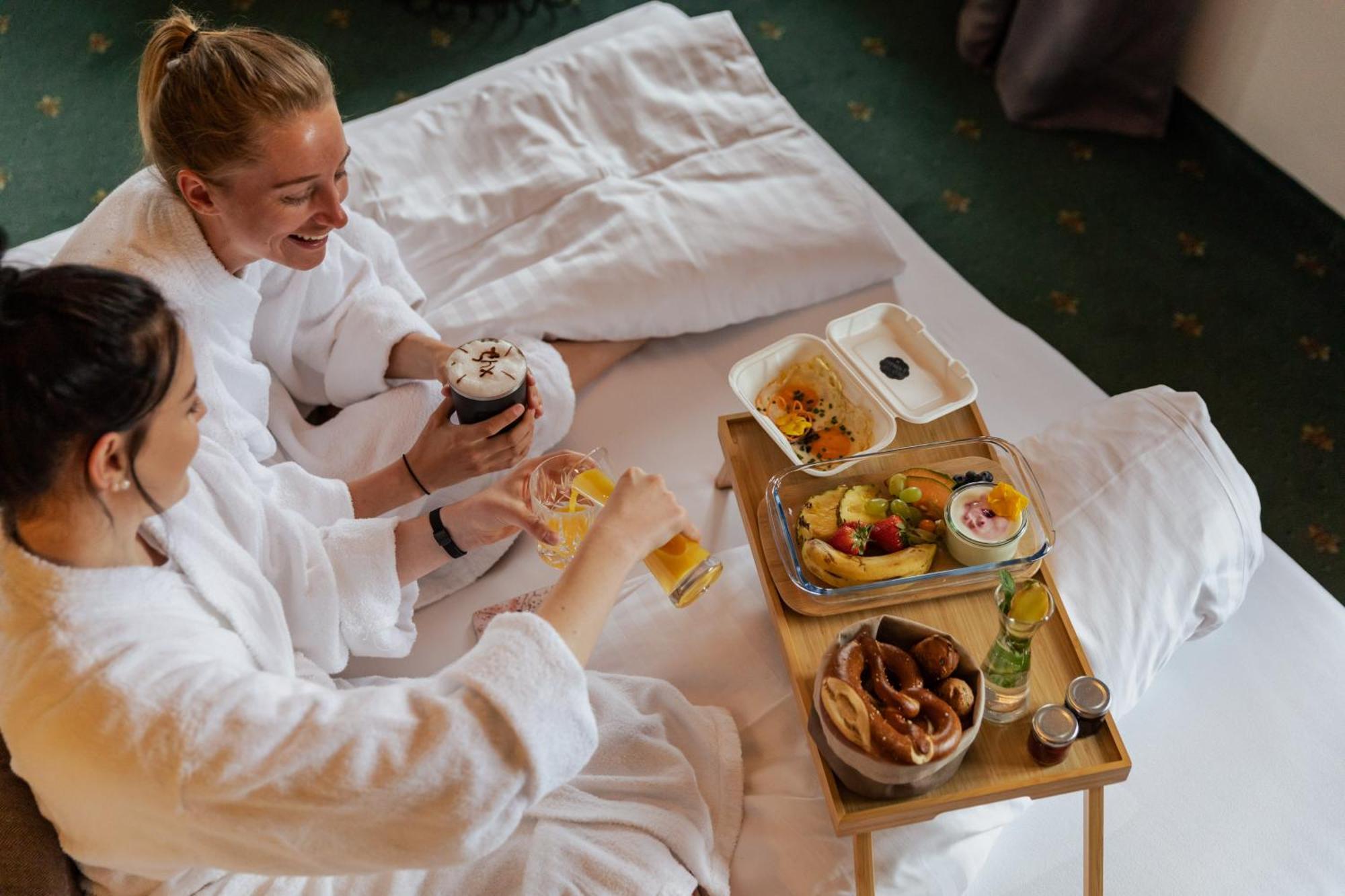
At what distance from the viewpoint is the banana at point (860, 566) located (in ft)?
4.55

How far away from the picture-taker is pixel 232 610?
1168 millimetres

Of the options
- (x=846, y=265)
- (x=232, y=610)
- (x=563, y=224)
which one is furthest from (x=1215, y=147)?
(x=232, y=610)

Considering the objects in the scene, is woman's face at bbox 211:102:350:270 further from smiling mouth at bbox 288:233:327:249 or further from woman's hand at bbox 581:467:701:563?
woman's hand at bbox 581:467:701:563

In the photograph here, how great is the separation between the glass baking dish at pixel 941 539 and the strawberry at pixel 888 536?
4cm

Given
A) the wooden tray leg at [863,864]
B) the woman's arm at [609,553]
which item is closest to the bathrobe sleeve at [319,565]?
the woman's arm at [609,553]

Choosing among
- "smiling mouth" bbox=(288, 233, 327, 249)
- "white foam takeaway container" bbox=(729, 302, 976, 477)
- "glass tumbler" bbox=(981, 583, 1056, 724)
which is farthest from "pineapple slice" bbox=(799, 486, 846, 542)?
"smiling mouth" bbox=(288, 233, 327, 249)

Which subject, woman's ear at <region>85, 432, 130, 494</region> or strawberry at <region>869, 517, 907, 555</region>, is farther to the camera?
strawberry at <region>869, 517, 907, 555</region>

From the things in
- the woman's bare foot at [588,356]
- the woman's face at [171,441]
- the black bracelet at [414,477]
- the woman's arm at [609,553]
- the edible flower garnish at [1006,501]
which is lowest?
the woman's bare foot at [588,356]

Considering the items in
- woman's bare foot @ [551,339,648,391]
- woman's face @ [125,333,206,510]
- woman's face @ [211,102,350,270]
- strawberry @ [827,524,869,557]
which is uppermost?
woman's face @ [125,333,206,510]

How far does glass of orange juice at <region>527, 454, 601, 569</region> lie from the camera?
1401mm

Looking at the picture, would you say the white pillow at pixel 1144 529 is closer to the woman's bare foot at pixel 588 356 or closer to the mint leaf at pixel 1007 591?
the mint leaf at pixel 1007 591

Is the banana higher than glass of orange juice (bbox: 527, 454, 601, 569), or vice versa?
glass of orange juice (bbox: 527, 454, 601, 569)

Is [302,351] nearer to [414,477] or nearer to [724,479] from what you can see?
[414,477]

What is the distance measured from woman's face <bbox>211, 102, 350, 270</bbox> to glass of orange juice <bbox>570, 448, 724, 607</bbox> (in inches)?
17.8
